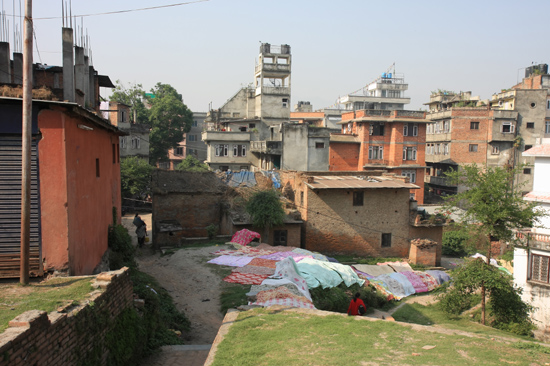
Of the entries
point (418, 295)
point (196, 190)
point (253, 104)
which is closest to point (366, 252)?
point (418, 295)

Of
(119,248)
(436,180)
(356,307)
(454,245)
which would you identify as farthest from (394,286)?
(436,180)

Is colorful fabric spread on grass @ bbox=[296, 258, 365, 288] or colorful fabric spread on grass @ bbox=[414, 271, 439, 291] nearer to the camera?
colorful fabric spread on grass @ bbox=[296, 258, 365, 288]

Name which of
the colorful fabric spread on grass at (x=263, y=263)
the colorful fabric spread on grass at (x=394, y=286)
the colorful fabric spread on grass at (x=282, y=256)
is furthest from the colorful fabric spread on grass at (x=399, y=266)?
the colorful fabric spread on grass at (x=263, y=263)

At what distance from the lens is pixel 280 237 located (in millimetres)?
23969

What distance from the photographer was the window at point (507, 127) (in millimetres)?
41375

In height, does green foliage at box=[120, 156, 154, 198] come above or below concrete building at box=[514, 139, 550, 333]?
above

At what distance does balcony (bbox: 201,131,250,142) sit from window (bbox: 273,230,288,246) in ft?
66.4

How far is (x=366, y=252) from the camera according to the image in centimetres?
2545

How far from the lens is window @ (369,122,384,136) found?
131 feet

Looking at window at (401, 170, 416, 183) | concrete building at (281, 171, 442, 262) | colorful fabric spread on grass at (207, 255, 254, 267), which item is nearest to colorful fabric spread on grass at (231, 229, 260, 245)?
colorful fabric spread on grass at (207, 255, 254, 267)

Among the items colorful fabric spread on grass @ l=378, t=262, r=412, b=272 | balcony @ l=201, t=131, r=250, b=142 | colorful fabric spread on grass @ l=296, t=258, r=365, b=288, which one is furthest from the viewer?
balcony @ l=201, t=131, r=250, b=142

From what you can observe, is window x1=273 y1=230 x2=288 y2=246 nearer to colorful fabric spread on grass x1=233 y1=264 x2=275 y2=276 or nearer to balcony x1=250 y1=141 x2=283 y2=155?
colorful fabric spread on grass x1=233 y1=264 x2=275 y2=276

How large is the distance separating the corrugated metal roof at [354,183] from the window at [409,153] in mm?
14373

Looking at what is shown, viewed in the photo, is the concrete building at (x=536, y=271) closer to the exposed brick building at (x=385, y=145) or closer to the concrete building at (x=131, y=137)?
the exposed brick building at (x=385, y=145)
